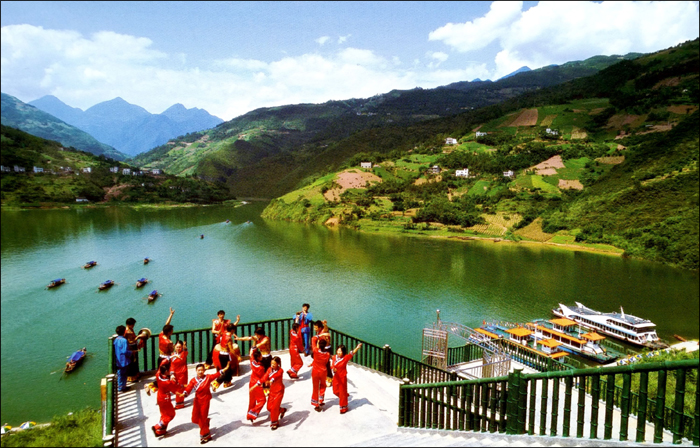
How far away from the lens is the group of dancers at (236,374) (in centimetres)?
557

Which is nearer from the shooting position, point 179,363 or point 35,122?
point 179,363

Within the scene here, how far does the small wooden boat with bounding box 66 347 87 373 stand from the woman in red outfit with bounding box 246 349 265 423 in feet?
54.6

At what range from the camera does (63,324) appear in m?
21.0

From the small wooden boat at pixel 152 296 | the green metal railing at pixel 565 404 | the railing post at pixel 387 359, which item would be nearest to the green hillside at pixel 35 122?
the railing post at pixel 387 359

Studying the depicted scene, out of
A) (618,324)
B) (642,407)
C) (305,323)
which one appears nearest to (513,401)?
(642,407)

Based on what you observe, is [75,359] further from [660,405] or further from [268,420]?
[660,405]

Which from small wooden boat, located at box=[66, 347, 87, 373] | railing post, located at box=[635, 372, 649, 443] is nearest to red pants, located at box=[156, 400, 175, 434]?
railing post, located at box=[635, 372, 649, 443]

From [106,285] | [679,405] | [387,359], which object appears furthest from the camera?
[106,285]

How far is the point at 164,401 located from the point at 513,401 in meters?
5.06

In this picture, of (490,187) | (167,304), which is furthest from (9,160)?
(490,187)

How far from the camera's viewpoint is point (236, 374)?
767 centimetres

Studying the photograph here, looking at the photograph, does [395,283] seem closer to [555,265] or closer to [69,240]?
[555,265]

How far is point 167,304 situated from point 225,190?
348 ft

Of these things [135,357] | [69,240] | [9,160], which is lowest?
[135,357]
